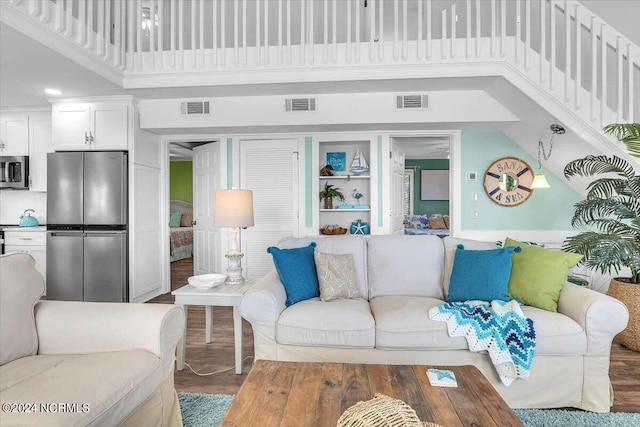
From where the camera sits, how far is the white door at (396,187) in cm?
470

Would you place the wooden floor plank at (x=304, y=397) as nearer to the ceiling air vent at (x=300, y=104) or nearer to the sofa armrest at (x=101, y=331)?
the sofa armrest at (x=101, y=331)

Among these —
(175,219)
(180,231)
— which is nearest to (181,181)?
(175,219)

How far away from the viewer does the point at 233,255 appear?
2.86 metres

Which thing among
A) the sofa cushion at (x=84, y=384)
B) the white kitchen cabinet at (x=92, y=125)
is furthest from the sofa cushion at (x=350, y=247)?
the white kitchen cabinet at (x=92, y=125)

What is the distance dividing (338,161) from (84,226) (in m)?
3.16

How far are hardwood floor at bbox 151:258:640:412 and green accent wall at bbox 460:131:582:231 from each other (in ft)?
5.70

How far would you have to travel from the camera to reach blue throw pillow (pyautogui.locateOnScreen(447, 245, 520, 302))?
2.44 m

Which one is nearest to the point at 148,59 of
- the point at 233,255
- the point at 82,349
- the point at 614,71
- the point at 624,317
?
the point at 233,255

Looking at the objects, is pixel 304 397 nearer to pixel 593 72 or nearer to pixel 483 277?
pixel 483 277

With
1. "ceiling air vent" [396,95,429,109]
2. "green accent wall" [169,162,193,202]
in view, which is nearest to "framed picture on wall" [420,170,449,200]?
"ceiling air vent" [396,95,429,109]

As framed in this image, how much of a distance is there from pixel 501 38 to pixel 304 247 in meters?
2.59

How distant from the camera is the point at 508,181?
458cm

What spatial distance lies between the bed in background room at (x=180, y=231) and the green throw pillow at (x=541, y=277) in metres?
6.11

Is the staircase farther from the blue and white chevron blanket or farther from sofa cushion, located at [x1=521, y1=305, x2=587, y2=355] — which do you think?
the blue and white chevron blanket
